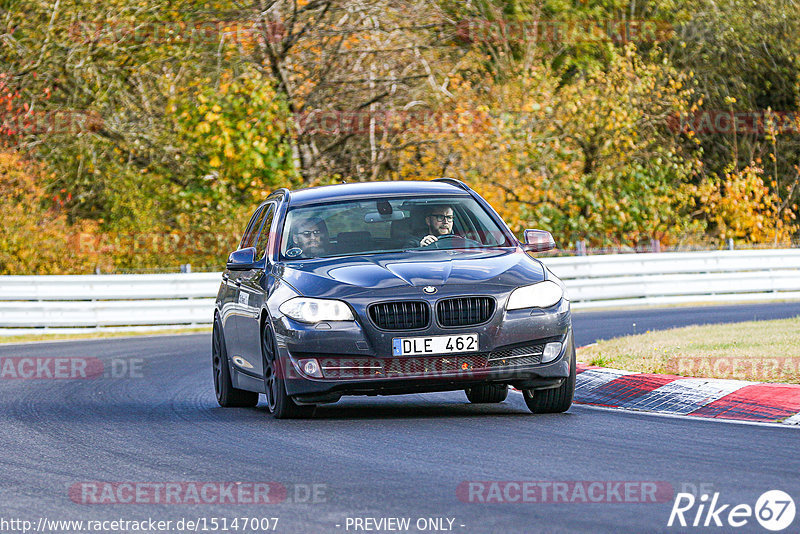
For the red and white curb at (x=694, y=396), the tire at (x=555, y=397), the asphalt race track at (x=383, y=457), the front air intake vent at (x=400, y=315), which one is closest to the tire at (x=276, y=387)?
the asphalt race track at (x=383, y=457)

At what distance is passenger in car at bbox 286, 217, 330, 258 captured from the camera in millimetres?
10633

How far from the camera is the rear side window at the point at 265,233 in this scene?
37.7 ft

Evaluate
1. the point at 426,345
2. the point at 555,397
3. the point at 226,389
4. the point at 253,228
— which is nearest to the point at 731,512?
the point at 426,345

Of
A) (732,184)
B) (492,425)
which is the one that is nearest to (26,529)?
(492,425)

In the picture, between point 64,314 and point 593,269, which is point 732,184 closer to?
point 593,269

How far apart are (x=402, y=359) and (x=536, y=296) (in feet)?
3.39

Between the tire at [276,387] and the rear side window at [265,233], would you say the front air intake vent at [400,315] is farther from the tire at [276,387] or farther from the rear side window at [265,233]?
the rear side window at [265,233]

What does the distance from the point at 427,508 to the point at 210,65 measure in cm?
2434

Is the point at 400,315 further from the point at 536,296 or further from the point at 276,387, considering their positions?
the point at 276,387

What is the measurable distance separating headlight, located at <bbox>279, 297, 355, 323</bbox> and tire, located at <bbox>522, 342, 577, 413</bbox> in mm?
1531

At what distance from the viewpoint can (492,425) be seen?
9.53 meters

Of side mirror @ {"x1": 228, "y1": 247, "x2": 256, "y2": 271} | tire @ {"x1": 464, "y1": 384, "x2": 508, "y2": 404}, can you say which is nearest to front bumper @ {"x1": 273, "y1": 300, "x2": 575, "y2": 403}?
side mirror @ {"x1": 228, "y1": 247, "x2": 256, "y2": 271}

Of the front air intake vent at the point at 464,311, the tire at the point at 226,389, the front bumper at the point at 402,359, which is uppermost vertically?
the front air intake vent at the point at 464,311

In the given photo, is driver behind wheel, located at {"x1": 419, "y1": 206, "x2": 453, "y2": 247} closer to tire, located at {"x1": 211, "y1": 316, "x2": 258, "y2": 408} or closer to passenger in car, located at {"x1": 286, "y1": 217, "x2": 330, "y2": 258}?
passenger in car, located at {"x1": 286, "y1": 217, "x2": 330, "y2": 258}
